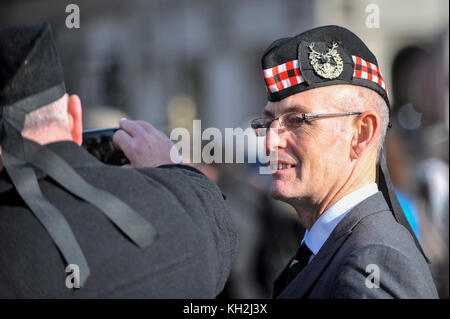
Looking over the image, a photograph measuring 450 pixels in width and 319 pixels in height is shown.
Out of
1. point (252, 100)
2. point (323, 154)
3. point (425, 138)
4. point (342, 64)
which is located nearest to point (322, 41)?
point (342, 64)

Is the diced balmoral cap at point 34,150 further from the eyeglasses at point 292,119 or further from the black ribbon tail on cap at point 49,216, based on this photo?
the eyeglasses at point 292,119

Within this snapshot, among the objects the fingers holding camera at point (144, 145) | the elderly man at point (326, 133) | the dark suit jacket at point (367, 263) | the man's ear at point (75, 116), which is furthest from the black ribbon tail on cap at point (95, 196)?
the elderly man at point (326, 133)

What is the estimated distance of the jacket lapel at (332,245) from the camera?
2.29 metres

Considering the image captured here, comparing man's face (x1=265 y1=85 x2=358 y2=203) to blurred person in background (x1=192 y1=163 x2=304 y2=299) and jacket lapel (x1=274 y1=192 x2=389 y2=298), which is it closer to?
jacket lapel (x1=274 y1=192 x2=389 y2=298)

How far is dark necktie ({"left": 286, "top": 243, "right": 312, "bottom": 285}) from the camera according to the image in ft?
8.76

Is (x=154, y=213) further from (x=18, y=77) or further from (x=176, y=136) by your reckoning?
→ (x=176, y=136)

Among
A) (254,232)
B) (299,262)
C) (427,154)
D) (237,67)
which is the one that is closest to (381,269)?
(299,262)

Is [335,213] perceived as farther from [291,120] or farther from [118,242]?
[118,242]

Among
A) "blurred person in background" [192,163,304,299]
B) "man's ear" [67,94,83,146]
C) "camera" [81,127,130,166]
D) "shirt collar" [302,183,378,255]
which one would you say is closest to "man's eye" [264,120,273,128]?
"shirt collar" [302,183,378,255]

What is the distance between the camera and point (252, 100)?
2292cm

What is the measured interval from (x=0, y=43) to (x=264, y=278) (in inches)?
159

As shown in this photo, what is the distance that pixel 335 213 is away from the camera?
2566 millimetres

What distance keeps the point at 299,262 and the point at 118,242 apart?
1.03 m

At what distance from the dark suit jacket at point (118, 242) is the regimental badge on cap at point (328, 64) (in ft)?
2.50
